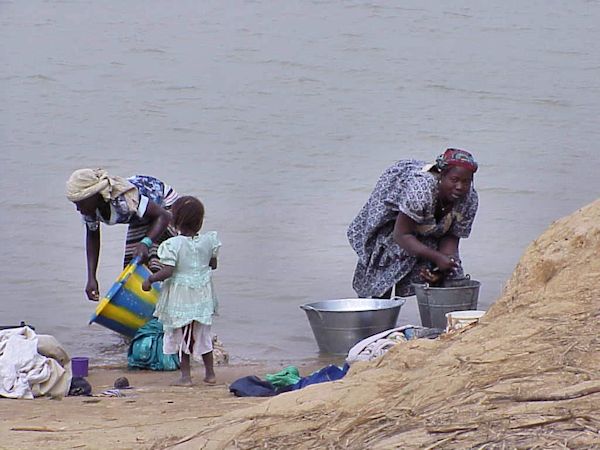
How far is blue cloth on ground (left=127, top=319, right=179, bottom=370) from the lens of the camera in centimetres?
667

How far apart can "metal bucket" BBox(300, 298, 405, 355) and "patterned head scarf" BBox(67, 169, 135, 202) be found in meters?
1.34

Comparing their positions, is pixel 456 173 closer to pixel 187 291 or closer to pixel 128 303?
pixel 187 291

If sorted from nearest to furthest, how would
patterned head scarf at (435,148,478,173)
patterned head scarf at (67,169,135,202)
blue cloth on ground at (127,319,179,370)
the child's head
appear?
the child's head → patterned head scarf at (435,148,478,173) → blue cloth on ground at (127,319,179,370) → patterned head scarf at (67,169,135,202)

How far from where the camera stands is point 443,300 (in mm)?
6348

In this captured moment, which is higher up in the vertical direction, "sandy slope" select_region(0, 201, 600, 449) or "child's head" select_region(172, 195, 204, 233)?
"child's head" select_region(172, 195, 204, 233)

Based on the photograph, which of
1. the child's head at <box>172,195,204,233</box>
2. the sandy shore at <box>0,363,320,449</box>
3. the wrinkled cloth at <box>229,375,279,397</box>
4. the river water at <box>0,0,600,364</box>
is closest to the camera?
the sandy shore at <box>0,363,320,449</box>

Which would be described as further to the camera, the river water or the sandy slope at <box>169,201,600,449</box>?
the river water

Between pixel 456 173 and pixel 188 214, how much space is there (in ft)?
4.89

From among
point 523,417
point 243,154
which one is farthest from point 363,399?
point 243,154

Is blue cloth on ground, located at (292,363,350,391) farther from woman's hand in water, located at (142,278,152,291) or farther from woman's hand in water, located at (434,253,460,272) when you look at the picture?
woman's hand in water, located at (434,253,460,272)

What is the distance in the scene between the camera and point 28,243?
11227 millimetres

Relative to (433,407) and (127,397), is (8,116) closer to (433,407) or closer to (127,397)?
(127,397)

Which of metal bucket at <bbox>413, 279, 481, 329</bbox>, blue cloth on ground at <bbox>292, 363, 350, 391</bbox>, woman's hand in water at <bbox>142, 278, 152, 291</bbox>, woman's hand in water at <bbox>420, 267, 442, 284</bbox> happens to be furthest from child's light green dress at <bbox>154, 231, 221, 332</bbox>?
woman's hand in water at <bbox>420, 267, 442, 284</bbox>

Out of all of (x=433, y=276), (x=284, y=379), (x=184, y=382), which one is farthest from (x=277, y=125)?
(x=284, y=379)
